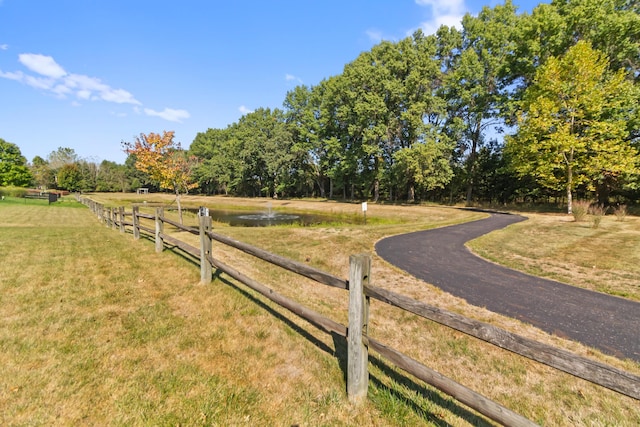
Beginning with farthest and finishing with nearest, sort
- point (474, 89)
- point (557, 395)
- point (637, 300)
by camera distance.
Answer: point (474, 89), point (637, 300), point (557, 395)

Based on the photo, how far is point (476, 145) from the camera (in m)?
39.0

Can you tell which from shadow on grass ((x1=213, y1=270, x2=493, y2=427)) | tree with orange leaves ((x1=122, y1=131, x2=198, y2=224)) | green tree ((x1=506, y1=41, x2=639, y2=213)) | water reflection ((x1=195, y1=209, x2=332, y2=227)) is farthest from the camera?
water reflection ((x1=195, y1=209, x2=332, y2=227))

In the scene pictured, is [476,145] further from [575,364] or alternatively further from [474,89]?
[575,364]

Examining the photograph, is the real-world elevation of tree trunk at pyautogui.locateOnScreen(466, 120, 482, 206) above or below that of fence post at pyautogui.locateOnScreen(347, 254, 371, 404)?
above

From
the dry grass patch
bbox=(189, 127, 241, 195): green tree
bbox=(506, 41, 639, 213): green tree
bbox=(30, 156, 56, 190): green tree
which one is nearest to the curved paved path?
the dry grass patch

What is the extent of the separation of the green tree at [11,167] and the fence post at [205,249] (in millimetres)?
91599

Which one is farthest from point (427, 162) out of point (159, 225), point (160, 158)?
point (159, 225)

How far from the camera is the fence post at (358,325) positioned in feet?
9.60

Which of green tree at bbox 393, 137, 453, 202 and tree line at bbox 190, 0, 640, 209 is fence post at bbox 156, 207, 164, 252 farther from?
green tree at bbox 393, 137, 453, 202

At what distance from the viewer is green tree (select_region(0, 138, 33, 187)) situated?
2576 inches

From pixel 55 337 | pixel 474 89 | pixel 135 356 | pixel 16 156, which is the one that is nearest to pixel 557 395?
pixel 135 356

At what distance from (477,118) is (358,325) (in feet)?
136

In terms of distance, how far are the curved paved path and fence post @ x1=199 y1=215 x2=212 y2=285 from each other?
569 cm

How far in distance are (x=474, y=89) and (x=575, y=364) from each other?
41726 millimetres
